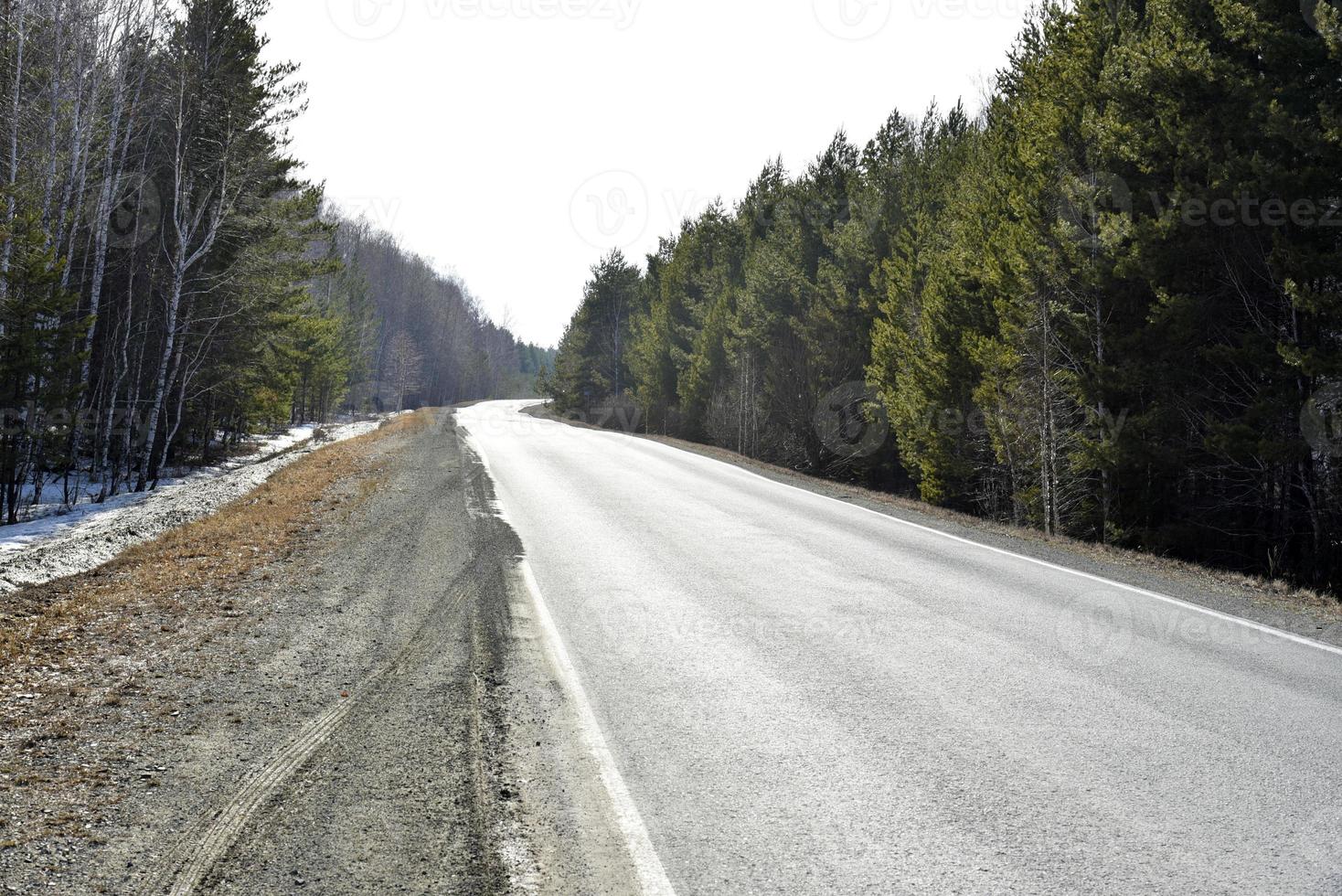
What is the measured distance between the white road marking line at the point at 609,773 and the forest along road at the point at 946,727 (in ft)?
0.14

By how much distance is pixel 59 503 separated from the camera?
1805 cm

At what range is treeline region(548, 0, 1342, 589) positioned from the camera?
11.3 meters

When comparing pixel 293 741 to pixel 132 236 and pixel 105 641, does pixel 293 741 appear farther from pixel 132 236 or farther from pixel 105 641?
pixel 132 236

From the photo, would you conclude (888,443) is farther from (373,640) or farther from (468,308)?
(468,308)

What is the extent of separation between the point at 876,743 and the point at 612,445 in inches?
815

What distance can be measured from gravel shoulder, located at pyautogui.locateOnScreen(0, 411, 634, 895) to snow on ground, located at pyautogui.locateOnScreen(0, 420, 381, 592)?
5.43 ft

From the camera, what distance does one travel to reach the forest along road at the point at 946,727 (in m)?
3.29

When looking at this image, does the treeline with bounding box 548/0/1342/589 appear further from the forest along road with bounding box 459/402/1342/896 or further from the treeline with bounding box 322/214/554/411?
the treeline with bounding box 322/214/554/411

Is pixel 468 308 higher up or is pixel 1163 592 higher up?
pixel 468 308

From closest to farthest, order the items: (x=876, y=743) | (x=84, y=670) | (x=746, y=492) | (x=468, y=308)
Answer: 1. (x=876, y=743)
2. (x=84, y=670)
3. (x=746, y=492)
4. (x=468, y=308)

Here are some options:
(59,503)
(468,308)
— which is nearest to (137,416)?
(59,503)

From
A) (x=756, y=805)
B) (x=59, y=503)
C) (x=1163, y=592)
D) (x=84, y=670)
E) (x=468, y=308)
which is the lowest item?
(x=59, y=503)

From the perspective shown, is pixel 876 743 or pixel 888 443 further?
pixel 888 443

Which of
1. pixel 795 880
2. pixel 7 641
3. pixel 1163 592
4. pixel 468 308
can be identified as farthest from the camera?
pixel 468 308
